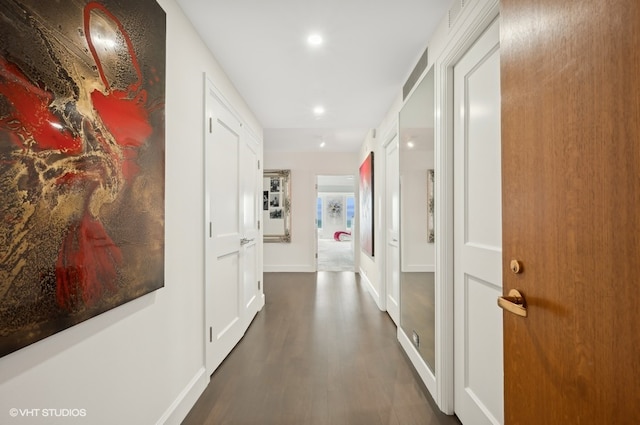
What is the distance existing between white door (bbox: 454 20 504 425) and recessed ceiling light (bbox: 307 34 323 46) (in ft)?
2.92

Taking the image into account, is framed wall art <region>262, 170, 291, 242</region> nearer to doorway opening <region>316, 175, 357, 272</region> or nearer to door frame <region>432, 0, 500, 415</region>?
door frame <region>432, 0, 500, 415</region>

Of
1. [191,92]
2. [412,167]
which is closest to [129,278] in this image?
[191,92]

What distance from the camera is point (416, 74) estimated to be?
2422 millimetres

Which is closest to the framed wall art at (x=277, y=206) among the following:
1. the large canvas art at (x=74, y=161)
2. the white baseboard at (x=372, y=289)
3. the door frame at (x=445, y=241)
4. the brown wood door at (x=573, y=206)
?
the white baseboard at (x=372, y=289)

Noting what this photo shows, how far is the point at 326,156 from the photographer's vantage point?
Result: 6.48 meters

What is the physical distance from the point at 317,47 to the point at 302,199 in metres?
4.40

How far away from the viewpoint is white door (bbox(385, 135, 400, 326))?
323 centimetres

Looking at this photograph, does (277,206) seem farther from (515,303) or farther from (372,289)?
(515,303)

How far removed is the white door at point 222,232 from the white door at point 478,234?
162cm

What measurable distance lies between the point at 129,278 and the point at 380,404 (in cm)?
162

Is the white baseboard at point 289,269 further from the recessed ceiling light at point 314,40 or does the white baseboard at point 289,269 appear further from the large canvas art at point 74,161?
the large canvas art at point 74,161

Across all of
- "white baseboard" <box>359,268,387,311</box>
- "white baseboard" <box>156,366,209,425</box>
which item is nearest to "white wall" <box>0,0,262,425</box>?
"white baseboard" <box>156,366,209,425</box>

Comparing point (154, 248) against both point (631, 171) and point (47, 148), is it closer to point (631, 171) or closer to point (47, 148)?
point (47, 148)

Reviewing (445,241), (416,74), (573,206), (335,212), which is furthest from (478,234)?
(335,212)
